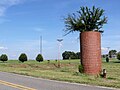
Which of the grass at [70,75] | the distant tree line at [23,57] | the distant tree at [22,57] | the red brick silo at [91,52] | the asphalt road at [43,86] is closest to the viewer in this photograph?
the asphalt road at [43,86]

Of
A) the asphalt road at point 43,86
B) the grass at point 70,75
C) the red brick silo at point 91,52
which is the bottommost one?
the asphalt road at point 43,86

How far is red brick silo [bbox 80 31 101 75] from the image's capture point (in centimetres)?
2661

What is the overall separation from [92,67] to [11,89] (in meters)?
12.6

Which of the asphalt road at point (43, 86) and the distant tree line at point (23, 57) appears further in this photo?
the distant tree line at point (23, 57)

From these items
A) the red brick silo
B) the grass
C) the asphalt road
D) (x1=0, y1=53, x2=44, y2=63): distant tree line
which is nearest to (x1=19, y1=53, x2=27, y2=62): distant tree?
(x1=0, y1=53, x2=44, y2=63): distant tree line

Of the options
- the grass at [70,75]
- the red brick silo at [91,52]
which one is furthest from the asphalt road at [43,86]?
the red brick silo at [91,52]

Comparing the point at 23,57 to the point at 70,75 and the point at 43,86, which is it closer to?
the point at 70,75

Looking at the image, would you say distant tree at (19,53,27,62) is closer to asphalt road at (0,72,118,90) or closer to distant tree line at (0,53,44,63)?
distant tree line at (0,53,44,63)

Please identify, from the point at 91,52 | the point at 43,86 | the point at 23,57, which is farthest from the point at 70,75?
the point at 23,57

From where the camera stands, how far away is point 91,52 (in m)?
26.7

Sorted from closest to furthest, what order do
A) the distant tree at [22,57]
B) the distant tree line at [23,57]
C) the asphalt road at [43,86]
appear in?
the asphalt road at [43,86], the distant tree at [22,57], the distant tree line at [23,57]

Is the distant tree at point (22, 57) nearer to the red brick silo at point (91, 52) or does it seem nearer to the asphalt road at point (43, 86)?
the red brick silo at point (91, 52)

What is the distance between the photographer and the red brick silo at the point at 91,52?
87.3 ft

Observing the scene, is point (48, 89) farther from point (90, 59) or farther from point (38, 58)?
point (38, 58)
